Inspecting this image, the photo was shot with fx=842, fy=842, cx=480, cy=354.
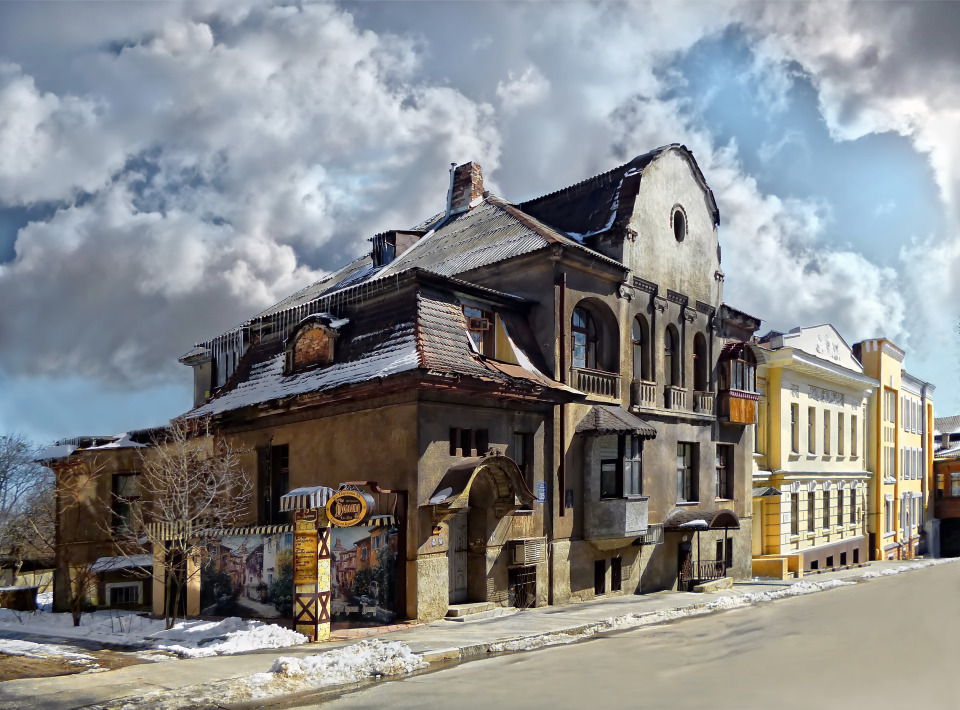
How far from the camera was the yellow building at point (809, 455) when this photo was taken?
3556 centimetres

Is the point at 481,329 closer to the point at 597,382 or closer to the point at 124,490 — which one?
the point at 597,382

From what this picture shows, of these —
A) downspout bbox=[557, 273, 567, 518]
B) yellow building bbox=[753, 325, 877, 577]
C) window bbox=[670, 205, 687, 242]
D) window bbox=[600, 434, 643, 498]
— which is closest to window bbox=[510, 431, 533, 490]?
downspout bbox=[557, 273, 567, 518]

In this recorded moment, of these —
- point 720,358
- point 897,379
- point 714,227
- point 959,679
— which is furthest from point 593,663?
point 897,379

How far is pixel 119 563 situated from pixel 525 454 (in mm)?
11837

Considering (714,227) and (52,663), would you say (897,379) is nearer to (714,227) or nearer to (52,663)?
(714,227)

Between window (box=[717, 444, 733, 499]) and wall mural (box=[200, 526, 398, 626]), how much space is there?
1616cm

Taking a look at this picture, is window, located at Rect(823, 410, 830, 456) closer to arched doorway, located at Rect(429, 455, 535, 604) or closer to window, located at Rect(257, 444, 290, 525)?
arched doorway, located at Rect(429, 455, 535, 604)

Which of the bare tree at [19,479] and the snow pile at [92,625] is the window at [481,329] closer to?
the snow pile at [92,625]

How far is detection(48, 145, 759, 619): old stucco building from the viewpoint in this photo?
19.5 m

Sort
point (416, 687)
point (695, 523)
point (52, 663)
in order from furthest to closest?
point (695, 523) < point (52, 663) < point (416, 687)

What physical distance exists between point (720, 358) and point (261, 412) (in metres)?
16.5

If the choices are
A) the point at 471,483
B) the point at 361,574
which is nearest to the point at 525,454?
the point at 471,483

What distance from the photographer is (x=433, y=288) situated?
21.5 m

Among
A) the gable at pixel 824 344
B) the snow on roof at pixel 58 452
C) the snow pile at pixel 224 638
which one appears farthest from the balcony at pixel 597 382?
the snow on roof at pixel 58 452
